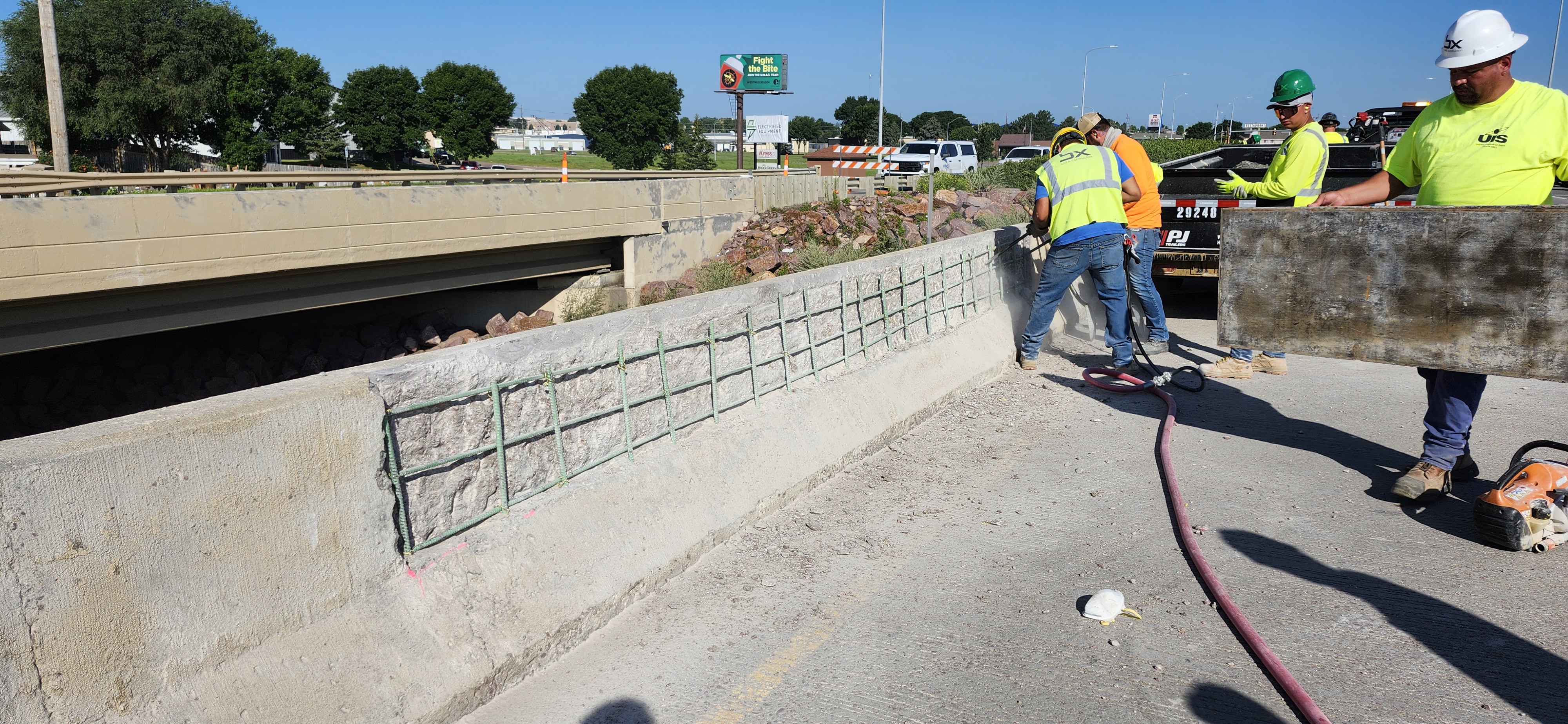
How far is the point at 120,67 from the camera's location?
45.4m

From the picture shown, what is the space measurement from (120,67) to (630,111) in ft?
135

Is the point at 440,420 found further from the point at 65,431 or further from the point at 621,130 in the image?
the point at 621,130

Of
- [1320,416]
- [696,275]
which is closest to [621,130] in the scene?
[696,275]

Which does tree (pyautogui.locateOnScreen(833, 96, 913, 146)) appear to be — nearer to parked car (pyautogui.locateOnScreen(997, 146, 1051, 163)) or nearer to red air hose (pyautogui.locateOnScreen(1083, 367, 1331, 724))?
parked car (pyautogui.locateOnScreen(997, 146, 1051, 163))

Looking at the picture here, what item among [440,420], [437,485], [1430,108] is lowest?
[437,485]

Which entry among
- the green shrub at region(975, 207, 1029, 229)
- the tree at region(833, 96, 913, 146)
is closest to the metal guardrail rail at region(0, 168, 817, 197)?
the green shrub at region(975, 207, 1029, 229)

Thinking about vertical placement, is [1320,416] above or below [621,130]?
below

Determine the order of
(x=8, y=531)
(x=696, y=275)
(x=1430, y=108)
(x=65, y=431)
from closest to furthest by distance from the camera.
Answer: (x=8, y=531) → (x=65, y=431) → (x=1430, y=108) → (x=696, y=275)

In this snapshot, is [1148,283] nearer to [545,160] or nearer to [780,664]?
[780,664]

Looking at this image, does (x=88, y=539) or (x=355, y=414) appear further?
(x=355, y=414)

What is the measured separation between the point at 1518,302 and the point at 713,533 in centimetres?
374

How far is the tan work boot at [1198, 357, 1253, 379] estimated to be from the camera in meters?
7.78

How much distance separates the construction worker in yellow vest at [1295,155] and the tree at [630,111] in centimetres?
7544

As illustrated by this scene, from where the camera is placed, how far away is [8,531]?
220 centimetres
